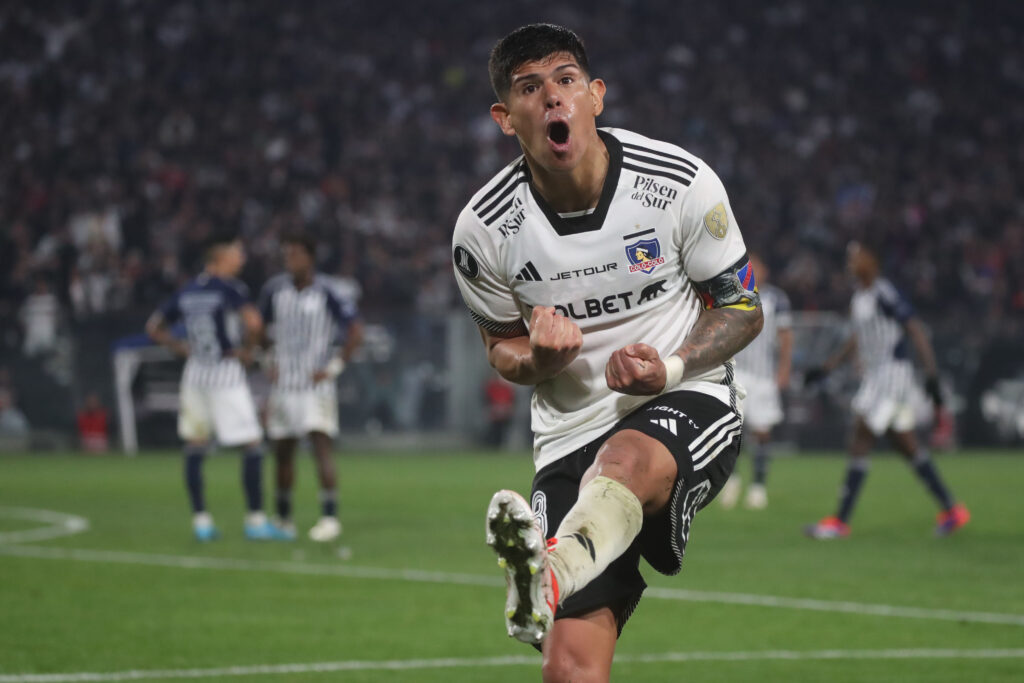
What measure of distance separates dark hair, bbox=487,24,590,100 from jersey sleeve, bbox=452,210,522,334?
45 cm

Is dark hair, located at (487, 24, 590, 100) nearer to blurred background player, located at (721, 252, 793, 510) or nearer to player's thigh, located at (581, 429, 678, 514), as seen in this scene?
player's thigh, located at (581, 429, 678, 514)

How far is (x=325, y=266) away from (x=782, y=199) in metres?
9.45

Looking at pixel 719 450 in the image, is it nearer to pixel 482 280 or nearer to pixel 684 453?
pixel 684 453

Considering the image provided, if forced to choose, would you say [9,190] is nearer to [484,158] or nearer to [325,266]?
[325,266]

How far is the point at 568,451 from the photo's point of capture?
14.6ft

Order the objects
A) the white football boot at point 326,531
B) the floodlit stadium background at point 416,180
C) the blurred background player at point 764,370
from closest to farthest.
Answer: the white football boot at point 326,531 < the blurred background player at point 764,370 < the floodlit stadium background at point 416,180

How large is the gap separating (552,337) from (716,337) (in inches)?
25.2

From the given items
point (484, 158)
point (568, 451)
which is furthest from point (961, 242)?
point (568, 451)

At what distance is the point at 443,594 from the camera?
8.89 m

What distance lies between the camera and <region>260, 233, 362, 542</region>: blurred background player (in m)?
12.4

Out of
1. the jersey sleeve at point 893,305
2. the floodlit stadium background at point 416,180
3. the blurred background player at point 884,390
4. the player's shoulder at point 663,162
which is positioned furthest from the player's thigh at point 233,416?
the player's shoulder at point 663,162

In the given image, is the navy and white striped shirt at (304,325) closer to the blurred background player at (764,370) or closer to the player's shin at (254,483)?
the player's shin at (254,483)

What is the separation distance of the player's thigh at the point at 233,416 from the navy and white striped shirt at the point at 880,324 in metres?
5.46

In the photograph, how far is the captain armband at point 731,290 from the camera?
440cm
